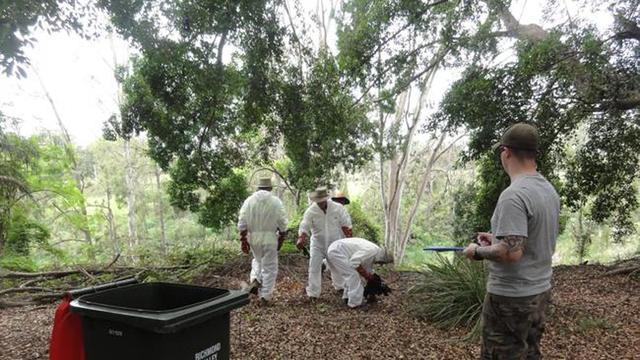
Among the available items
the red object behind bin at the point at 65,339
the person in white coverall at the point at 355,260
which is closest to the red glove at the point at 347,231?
the person in white coverall at the point at 355,260

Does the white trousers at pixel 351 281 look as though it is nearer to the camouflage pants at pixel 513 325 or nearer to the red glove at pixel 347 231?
the red glove at pixel 347 231

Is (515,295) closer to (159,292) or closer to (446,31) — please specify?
(159,292)

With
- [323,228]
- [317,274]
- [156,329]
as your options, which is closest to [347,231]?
[323,228]

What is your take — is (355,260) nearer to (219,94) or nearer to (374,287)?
(374,287)

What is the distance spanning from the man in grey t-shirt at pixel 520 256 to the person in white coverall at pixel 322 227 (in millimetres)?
3973

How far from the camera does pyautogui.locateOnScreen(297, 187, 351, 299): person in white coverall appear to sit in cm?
629

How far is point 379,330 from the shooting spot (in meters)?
4.58

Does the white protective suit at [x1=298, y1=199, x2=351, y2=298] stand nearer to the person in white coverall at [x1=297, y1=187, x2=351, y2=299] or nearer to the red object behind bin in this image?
the person in white coverall at [x1=297, y1=187, x2=351, y2=299]

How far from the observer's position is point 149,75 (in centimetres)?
611

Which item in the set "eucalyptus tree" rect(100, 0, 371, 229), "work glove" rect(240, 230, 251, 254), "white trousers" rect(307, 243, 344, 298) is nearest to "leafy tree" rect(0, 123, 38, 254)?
"eucalyptus tree" rect(100, 0, 371, 229)

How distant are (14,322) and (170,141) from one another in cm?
346

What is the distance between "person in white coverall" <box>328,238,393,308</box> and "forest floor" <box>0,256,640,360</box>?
0.26m

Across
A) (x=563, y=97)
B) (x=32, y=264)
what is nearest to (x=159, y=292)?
(x=563, y=97)

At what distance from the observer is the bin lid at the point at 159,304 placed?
1.76m
